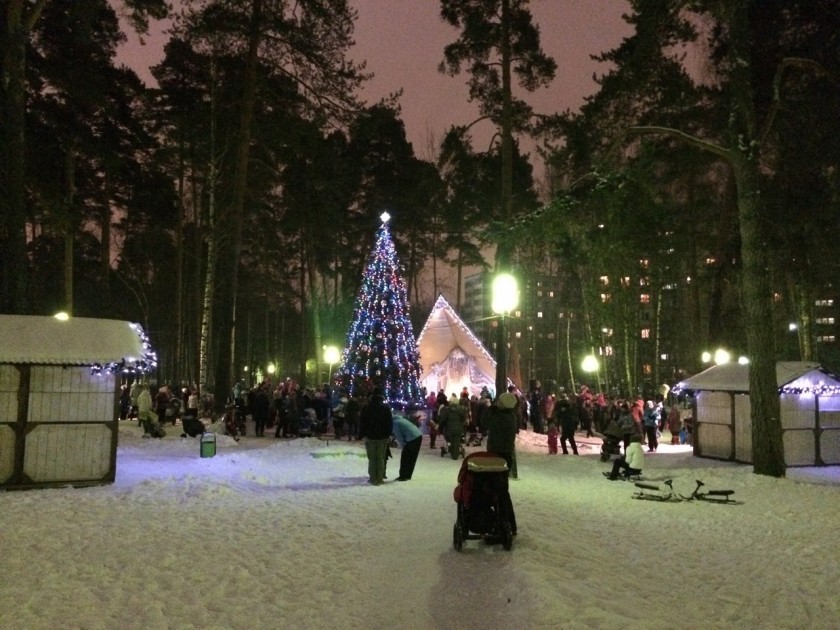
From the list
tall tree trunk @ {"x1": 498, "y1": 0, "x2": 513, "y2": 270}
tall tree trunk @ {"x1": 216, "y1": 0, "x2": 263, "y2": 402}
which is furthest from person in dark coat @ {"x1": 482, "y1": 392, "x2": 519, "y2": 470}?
tall tree trunk @ {"x1": 216, "y1": 0, "x2": 263, "y2": 402}

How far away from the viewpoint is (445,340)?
32188 mm

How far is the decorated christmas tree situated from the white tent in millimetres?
5385

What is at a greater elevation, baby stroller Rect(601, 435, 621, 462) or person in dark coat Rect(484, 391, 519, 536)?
person in dark coat Rect(484, 391, 519, 536)

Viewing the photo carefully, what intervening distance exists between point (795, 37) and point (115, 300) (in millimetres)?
36644

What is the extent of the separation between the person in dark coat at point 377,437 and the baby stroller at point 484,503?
4.68 meters

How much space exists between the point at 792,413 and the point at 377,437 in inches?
421

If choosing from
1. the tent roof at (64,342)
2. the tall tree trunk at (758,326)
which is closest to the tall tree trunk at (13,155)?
the tent roof at (64,342)

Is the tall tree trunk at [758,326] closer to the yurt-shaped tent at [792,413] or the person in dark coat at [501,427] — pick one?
the yurt-shaped tent at [792,413]

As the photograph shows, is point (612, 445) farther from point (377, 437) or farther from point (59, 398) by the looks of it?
point (59, 398)

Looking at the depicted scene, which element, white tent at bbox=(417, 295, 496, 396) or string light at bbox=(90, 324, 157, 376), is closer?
string light at bbox=(90, 324, 157, 376)

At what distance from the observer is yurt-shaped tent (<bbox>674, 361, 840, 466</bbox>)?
16.5m

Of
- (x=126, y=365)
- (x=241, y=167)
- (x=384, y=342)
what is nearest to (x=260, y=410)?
(x=384, y=342)

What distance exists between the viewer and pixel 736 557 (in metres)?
7.93

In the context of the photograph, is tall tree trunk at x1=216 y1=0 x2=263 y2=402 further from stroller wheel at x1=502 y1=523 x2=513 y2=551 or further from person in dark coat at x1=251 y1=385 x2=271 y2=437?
stroller wheel at x1=502 y1=523 x2=513 y2=551
